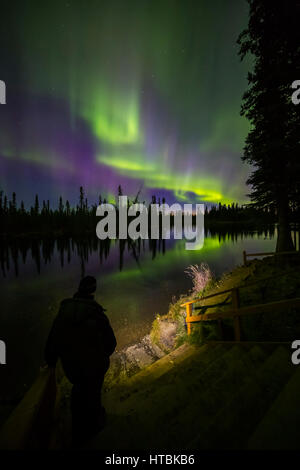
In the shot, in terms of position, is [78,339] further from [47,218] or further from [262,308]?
[47,218]

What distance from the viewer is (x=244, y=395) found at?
2.45 meters

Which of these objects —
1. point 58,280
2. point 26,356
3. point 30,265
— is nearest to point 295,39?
point 26,356

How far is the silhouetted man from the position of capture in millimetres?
2275

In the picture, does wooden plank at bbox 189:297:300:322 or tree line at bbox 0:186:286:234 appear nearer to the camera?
wooden plank at bbox 189:297:300:322

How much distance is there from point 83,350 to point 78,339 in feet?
0.56

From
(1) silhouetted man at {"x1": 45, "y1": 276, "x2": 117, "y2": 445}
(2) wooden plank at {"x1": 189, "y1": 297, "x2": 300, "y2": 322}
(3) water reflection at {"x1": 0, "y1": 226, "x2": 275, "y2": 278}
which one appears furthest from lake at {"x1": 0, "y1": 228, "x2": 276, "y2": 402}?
(2) wooden plank at {"x1": 189, "y1": 297, "x2": 300, "y2": 322}

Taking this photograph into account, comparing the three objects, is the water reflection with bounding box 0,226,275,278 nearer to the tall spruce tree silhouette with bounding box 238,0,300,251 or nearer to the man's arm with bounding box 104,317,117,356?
the tall spruce tree silhouette with bounding box 238,0,300,251

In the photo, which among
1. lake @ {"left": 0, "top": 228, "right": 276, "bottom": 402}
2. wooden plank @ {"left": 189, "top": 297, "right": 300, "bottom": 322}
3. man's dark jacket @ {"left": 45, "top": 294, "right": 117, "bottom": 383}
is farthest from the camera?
lake @ {"left": 0, "top": 228, "right": 276, "bottom": 402}

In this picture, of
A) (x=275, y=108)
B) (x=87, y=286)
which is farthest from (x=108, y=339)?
(x=275, y=108)

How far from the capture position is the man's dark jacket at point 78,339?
2.27 metres

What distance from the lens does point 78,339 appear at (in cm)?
228

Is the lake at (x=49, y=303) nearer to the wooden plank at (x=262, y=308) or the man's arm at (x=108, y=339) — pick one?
the man's arm at (x=108, y=339)
